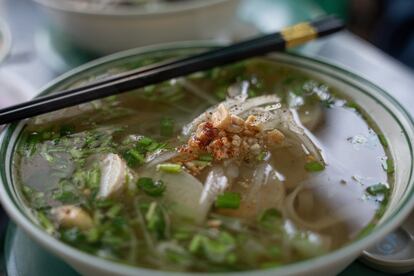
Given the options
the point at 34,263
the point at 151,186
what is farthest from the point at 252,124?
the point at 34,263

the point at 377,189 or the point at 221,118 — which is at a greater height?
the point at 221,118

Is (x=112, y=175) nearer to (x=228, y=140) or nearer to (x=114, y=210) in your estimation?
(x=114, y=210)

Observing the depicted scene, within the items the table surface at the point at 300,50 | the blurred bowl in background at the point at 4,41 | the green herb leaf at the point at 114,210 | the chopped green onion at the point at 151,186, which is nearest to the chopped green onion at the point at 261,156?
the chopped green onion at the point at 151,186

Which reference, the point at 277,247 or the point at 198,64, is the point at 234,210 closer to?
the point at 277,247

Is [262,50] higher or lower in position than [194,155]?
higher

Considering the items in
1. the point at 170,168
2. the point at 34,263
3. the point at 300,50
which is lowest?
the point at 34,263

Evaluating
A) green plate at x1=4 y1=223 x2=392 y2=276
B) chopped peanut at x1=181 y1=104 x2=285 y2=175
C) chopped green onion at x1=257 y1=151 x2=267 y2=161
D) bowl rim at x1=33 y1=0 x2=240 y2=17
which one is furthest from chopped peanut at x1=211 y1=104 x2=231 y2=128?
bowl rim at x1=33 y1=0 x2=240 y2=17

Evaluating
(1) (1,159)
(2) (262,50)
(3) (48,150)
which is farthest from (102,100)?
(2) (262,50)
